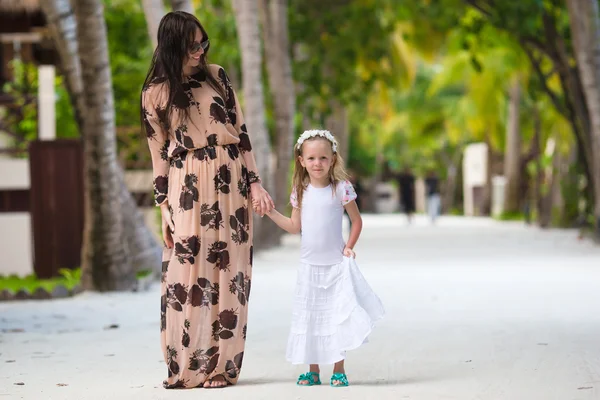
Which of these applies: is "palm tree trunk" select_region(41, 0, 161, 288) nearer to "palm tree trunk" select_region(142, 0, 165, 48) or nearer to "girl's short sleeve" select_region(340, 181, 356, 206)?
"palm tree trunk" select_region(142, 0, 165, 48)

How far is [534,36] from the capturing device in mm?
23234

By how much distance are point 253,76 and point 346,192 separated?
14.1 meters

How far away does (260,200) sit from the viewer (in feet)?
21.8

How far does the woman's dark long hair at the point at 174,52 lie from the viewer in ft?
21.5

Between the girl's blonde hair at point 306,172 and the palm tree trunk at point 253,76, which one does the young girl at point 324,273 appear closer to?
the girl's blonde hair at point 306,172

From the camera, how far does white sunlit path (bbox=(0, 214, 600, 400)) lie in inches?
260

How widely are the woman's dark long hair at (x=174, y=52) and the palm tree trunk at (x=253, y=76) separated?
44.4 ft

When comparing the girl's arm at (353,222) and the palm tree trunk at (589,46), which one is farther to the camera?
the palm tree trunk at (589,46)

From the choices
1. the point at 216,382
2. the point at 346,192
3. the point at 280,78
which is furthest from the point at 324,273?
the point at 280,78

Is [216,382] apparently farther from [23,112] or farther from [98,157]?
[23,112]

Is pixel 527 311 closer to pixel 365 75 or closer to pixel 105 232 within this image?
pixel 105 232

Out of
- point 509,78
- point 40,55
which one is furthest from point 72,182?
point 509,78

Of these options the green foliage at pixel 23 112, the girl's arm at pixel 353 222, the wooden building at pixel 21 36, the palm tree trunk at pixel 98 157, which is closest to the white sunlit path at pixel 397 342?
the palm tree trunk at pixel 98 157

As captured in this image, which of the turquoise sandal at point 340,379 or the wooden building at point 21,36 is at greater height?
the wooden building at point 21,36
